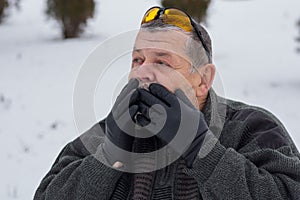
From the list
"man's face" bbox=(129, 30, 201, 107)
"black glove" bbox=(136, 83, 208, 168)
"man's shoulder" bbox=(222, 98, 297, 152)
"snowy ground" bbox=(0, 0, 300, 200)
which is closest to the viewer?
"black glove" bbox=(136, 83, 208, 168)

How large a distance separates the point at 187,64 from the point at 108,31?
440 inches

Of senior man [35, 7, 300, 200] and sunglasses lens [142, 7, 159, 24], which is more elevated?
sunglasses lens [142, 7, 159, 24]

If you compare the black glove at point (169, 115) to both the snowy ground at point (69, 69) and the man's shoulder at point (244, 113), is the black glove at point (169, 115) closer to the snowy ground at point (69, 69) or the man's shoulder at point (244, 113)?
the man's shoulder at point (244, 113)

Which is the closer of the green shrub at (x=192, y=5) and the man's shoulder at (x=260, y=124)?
the man's shoulder at (x=260, y=124)

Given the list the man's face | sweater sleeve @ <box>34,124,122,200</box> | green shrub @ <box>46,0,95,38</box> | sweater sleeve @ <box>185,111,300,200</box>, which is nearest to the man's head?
the man's face

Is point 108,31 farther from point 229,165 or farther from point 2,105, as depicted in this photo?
point 229,165

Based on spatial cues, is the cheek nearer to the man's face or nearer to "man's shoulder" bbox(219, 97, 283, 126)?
the man's face

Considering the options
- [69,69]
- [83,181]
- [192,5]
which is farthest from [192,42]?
[192,5]

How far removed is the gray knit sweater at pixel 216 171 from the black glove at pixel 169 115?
0.04 meters

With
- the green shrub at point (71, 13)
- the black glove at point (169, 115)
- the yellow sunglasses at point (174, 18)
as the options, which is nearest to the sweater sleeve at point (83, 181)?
the black glove at point (169, 115)

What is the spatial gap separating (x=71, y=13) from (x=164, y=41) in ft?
34.6

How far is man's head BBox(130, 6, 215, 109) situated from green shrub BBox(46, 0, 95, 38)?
10.5m

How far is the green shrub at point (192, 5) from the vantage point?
35.2 feet

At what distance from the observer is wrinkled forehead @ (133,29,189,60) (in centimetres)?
173
